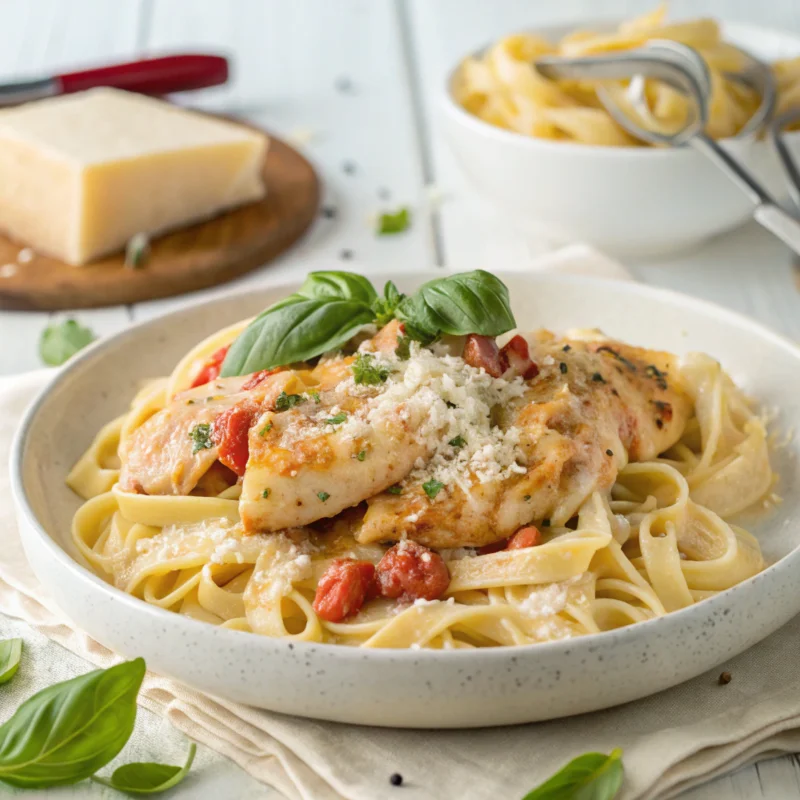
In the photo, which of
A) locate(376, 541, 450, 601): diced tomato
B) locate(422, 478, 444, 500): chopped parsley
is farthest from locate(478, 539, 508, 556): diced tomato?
locate(422, 478, 444, 500): chopped parsley

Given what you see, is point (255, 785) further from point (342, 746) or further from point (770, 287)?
point (770, 287)

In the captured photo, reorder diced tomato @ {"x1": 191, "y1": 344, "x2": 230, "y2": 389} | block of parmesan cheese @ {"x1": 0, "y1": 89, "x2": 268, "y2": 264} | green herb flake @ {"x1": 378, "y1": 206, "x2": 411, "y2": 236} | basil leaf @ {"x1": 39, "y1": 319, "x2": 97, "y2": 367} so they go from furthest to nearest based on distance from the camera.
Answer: green herb flake @ {"x1": 378, "y1": 206, "x2": 411, "y2": 236}
block of parmesan cheese @ {"x1": 0, "y1": 89, "x2": 268, "y2": 264}
basil leaf @ {"x1": 39, "y1": 319, "x2": 97, "y2": 367}
diced tomato @ {"x1": 191, "y1": 344, "x2": 230, "y2": 389}

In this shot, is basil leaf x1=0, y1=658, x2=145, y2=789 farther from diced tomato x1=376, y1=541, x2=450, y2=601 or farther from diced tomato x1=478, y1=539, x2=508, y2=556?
diced tomato x1=478, y1=539, x2=508, y2=556

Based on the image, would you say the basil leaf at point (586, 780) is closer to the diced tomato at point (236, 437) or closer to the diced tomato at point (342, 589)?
the diced tomato at point (342, 589)

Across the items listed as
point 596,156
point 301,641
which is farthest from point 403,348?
point 596,156

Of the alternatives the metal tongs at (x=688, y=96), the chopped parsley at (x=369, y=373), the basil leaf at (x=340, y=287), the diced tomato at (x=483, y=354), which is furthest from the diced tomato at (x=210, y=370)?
the metal tongs at (x=688, y=96)

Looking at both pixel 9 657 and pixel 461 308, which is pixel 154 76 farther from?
pixel 9 657

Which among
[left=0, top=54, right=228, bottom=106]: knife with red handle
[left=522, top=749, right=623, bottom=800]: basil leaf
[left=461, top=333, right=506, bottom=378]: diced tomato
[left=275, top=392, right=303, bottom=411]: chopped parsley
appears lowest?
[left=0, top=54, right=228, bottom=106]: knife with red handle
